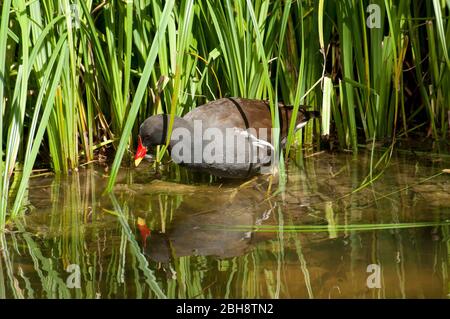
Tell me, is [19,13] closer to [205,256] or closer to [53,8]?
[53,8]

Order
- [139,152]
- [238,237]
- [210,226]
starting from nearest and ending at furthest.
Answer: [238,237]
[210,226]
[139,152]

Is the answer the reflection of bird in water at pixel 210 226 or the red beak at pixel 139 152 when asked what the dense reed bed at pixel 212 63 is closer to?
the red beak at pixel 139 152

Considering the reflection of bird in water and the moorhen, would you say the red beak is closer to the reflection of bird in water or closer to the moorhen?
the moorhen

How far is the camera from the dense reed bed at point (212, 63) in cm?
454

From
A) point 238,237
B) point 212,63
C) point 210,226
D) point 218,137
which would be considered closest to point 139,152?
point 218,137

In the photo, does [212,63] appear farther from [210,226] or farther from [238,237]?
[238,237]

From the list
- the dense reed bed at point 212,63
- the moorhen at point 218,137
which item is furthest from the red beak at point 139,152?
the dense reed bed at point 212,63

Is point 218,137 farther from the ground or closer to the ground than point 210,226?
farther from the ground

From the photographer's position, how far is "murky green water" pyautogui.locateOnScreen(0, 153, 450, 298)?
3.24 m

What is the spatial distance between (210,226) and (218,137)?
3.03 ft

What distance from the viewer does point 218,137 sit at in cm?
480

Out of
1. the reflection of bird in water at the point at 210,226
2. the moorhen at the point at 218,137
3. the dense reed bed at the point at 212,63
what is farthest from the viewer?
the moorhen at the point at 218,137

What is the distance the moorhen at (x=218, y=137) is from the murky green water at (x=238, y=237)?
0.17 m
